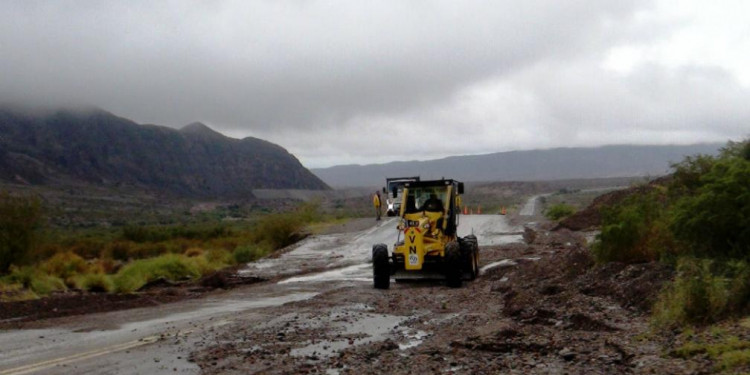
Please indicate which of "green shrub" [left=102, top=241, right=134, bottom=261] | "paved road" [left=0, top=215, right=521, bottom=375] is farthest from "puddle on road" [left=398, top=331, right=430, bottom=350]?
"green shrub" [left=102, top=241, right=134, bottom=261]

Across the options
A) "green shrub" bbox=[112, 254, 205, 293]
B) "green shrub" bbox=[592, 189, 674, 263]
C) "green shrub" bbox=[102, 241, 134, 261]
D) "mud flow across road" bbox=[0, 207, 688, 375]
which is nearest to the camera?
"mud flow across road" bbox=[0, 207, 688, 375]

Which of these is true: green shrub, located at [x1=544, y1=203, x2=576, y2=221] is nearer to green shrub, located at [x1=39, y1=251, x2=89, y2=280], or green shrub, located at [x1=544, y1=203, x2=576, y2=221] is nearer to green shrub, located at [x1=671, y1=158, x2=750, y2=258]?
green shrub, located at [x1=39, y1=251, x2=89, y2=280]

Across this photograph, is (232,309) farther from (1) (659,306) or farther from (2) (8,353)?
(1) (659,306)

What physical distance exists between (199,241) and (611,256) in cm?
4327

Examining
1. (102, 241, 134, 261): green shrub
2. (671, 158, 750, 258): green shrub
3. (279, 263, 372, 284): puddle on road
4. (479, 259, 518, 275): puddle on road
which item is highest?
(671, 158, 750, 258): green shrub

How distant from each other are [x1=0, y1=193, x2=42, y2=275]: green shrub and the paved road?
9.06 metres

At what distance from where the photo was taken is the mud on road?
10.4 metres

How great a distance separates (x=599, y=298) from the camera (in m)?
15.3

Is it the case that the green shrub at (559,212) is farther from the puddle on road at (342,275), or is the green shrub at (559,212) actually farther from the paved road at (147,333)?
the paved road at (147,333)

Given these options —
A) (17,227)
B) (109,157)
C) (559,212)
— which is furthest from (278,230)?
(109,157)

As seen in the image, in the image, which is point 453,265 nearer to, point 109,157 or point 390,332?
point 390,332

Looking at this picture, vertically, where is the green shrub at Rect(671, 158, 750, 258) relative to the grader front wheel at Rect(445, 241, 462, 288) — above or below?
above

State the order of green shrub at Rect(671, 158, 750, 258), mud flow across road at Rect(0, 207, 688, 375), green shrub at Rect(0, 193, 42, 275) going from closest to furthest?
mud flow across road at Rect(0, 207, 688, 375) < green shrub at Rect(671, 158, 750, 258) < green shrub at Rect(0, 193, 42, 275)

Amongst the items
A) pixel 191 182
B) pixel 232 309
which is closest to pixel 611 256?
pixel 232 309
